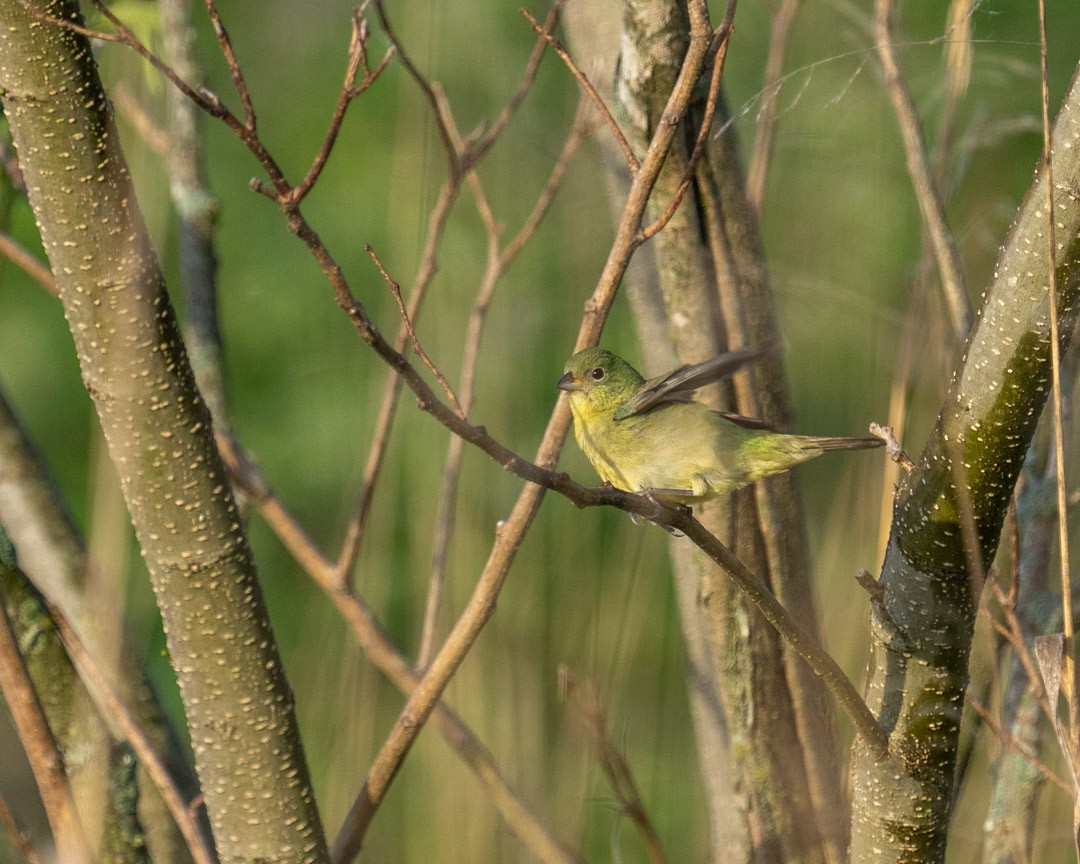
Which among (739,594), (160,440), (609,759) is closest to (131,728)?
(160,440)

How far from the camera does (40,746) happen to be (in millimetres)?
1479

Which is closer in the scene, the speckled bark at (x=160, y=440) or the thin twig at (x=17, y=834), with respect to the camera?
the speckled bark at (x=160, y=440)

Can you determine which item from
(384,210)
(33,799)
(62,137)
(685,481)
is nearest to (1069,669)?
(685,481)

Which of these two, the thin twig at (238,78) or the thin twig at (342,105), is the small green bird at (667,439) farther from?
the thin twig at (238,78)

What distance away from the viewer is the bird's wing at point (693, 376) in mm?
1728

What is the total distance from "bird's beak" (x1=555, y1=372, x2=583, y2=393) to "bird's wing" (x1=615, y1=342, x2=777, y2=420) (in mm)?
111

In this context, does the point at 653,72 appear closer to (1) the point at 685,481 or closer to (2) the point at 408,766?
(1) the point at 685,481

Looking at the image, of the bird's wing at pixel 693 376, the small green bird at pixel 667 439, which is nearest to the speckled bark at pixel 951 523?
the bird's wing at pixel 693 376

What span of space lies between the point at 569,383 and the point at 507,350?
112 centimetres

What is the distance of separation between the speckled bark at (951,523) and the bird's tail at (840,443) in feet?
1.38

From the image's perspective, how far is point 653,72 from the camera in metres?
1.95

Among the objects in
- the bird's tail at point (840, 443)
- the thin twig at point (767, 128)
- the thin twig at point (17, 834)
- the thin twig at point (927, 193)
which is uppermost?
the thin twig at point (767, 128)

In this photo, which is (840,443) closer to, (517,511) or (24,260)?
(517,511)

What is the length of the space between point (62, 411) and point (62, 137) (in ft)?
14.6
